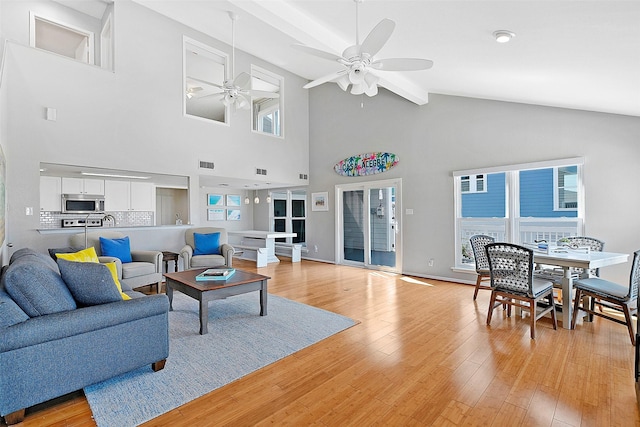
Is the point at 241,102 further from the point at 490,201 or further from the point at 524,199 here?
the point at 524,199

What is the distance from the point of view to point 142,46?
17.5 feet

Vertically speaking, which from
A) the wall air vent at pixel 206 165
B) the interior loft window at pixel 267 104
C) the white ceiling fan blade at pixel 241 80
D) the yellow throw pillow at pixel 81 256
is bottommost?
the yellow throw pillow at pixel 81 256

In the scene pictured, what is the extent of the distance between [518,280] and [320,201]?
539cm

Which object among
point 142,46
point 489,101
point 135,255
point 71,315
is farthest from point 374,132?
point 71,315

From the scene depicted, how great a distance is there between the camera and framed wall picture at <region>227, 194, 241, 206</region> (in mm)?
9859

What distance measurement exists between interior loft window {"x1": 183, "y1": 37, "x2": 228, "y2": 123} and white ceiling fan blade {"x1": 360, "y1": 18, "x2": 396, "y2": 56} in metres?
3.73

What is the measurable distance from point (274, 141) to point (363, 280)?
400 centimetres

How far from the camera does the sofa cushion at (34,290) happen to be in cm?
198

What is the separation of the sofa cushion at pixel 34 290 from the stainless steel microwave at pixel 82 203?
5169mm

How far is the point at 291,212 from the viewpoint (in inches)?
362

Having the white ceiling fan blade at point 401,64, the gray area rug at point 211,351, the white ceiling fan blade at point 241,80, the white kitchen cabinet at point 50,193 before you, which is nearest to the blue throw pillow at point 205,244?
the gray area rug at point 211,351

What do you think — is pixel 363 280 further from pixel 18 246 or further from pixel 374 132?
pixel 18 246

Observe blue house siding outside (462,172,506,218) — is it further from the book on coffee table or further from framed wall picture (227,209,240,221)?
framed wall picture (227,209,240,221)

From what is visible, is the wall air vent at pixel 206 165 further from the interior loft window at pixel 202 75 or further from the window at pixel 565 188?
the window at pixel 565 188
